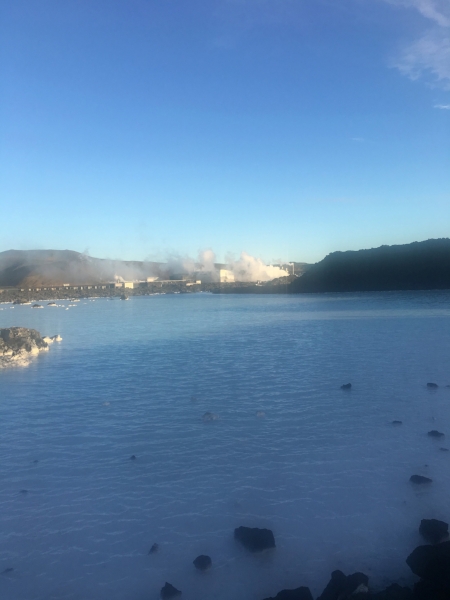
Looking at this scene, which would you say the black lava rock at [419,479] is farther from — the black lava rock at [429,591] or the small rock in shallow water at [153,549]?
the small rock in shallow water at [153,549]

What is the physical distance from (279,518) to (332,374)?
697 centimetres

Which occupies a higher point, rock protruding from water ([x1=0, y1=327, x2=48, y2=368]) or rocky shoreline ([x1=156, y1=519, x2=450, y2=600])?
rock protruding from water ([x1=0, y1=327, x2=48, y2=368])

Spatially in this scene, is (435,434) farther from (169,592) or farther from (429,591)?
(169,592)

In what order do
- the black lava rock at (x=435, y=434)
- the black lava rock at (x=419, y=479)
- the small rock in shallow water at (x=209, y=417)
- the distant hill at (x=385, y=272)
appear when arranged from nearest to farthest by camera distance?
the black lava rock at (x=419, y=479), the black lava rock at (x=435, y=434), the small rock in shallow water at (x=209, y=417), the distant hill at (x=385, y=272)

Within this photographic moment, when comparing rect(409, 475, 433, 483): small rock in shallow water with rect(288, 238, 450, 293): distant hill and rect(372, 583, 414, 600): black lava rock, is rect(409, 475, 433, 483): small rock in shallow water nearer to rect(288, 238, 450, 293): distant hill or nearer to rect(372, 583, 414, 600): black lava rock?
rect(372, 583, 414, 600): black lava rock

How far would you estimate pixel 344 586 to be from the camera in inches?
134

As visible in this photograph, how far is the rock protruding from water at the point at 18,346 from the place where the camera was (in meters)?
14.4

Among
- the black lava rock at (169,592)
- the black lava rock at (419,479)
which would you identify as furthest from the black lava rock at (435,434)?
the black lava rock at (169,592)

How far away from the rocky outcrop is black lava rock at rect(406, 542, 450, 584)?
1275cm

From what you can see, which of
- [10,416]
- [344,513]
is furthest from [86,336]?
[344,513]

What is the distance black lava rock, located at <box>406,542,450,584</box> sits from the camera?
3.43 meters

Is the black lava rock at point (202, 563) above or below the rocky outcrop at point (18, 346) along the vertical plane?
below

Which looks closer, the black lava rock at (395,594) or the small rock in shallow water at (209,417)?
the black lava rock at (395,594)

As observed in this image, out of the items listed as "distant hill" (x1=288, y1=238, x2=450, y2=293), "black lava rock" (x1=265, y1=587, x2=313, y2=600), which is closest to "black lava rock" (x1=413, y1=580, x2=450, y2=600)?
"black lava rock" (x1=265, y1=587, x2=313, y2=600)
